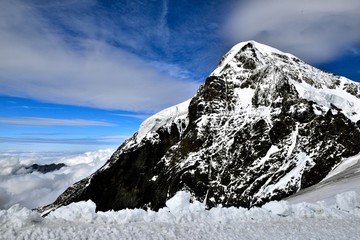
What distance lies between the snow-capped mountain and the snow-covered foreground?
294ft

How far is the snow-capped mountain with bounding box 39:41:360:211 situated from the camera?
108 metres

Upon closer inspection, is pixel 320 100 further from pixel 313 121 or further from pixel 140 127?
pixel 140 127

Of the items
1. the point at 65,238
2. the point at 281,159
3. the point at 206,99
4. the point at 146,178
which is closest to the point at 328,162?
the point at 281,159

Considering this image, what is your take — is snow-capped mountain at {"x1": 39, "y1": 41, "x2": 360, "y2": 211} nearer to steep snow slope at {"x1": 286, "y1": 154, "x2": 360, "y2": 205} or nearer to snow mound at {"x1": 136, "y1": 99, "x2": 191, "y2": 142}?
snow mound at {"x1": 136, "y1": 99, "x2": 191, "y2": 142}

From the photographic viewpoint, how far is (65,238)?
9836 mm

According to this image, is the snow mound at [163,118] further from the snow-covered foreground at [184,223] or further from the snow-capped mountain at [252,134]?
the snow-covered foreground at [184,223]

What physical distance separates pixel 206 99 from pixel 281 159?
46.6m

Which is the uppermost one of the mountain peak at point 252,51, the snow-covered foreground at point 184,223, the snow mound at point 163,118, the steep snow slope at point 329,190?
the mountain peak at point 252,51

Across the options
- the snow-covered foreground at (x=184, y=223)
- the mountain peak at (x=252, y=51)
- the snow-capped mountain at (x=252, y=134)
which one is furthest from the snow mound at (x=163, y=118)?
the snow-covered foreground at (x=184, y=223)

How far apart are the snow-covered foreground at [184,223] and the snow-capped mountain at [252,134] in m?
89.6

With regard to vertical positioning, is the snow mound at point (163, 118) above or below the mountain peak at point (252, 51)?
below

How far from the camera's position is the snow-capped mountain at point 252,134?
354 feet

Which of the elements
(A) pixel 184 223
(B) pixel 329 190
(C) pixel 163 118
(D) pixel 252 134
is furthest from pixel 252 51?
(A) pixel 184 223

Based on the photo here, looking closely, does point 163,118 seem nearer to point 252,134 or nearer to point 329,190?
point 252,134
